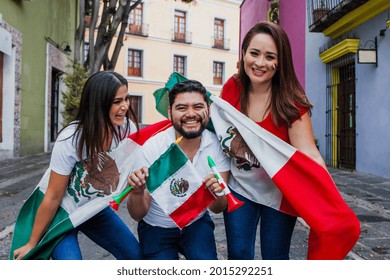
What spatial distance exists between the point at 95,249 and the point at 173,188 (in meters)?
1.70

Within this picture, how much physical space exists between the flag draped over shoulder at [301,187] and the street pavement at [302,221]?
1340 mm

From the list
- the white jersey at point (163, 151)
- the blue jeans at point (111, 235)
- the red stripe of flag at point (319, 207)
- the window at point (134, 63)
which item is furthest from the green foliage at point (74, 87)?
the window at point (134, 63)

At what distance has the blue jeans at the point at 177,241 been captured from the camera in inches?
88.6

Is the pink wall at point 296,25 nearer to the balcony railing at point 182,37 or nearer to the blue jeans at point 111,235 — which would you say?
the blue jeans at point 111,235

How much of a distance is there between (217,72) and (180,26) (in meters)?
4.31

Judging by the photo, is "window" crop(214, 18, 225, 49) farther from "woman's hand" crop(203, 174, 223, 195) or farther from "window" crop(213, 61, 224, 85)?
"woman's hand" crop(203, 174, 223, 195)

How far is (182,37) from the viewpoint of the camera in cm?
3103

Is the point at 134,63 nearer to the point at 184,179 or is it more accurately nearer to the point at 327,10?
the point at 327,10

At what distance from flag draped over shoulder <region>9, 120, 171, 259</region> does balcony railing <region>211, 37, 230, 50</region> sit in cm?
3079

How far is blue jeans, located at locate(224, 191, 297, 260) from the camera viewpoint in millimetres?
2248

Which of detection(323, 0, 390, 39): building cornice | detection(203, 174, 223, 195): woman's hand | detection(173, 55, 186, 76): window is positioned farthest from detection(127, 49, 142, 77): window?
detection(203, 174, 223, 195): woman's hand

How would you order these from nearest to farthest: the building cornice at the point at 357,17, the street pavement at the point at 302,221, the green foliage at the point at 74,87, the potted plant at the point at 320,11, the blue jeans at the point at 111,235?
1. the blue jeans at the point at 111,235
2. the street pavement at the point at 302,221
3. the building cornice at the point at 357,17
4. the potted plant at the point at 320,11
5. the green foliage at the point at 74,87

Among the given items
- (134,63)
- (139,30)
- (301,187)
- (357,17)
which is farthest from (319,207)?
(139,30)

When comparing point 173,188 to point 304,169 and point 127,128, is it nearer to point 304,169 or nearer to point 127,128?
point 127,128
